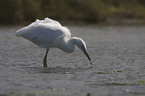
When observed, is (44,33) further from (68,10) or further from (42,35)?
(68,10)

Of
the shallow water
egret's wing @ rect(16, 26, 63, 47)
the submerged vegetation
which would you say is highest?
the submerged vegetation

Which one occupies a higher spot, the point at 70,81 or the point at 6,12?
the point at 6,12

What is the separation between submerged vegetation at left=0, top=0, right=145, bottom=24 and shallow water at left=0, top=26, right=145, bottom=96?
42.5 ft

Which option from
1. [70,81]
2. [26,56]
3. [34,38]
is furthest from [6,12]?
[70,81]

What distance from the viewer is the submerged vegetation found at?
2677cm

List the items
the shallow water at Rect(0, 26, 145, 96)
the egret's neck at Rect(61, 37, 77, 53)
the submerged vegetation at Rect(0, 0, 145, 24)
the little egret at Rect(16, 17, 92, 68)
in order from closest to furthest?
the shallow water at Rect(0, 26, 145, 96) < the little egret at Rect(16, 17, 92, 68) < the egret's neck at Rect(61, 37, 77, 53) < the submerged vegetation at Rect(0, 0, 145, 24)

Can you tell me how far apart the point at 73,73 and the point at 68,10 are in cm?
2102

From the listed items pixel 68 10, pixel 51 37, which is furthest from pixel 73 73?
pixel 68 10

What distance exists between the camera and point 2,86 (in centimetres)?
771

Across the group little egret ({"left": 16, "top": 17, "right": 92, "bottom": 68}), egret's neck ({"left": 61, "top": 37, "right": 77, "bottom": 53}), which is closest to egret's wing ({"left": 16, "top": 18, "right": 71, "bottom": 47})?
little egret ({"left": 16, "top": 17, "right": 92, "bottom": 68})

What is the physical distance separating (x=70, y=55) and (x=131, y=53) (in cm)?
222

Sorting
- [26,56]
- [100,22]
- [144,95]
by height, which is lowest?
[144,95]

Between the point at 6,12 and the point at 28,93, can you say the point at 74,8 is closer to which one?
the point at 6,12

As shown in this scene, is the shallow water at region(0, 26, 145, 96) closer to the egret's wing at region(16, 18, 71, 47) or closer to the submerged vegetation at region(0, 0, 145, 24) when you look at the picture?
the egret's wing at region(16, 18, 71, 47)
